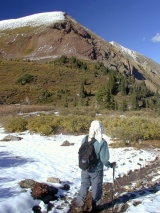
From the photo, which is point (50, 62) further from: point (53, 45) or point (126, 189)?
point (126, 189)

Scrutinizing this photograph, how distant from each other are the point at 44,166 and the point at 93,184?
364 cm

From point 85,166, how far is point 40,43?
3012 inches

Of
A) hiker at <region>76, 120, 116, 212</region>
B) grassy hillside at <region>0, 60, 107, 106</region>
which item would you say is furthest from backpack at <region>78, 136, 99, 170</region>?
grassy hillside at <region>0, 60, 107, 106</region>

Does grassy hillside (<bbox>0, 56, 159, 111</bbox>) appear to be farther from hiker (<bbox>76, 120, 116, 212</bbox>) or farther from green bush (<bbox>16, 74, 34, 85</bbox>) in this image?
hiker (<bbox>76, 120, 116, 212</bbox>)

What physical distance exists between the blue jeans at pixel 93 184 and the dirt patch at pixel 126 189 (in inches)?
4.6

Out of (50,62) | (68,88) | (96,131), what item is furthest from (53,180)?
(50,62)

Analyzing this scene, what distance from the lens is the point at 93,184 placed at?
5.04 metres

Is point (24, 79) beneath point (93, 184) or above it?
above

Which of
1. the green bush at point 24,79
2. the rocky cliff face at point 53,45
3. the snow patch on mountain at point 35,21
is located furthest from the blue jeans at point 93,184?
the snow patch on mountain at point 35,21

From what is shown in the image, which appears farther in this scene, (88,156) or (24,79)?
(24,79)

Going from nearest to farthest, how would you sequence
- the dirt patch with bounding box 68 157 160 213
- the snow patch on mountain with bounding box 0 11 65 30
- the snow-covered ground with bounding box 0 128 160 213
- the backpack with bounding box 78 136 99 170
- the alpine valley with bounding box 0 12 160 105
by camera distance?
the backpack with bounding box 78 136 99 170 → the snow-covered ground with bounding box 0 128 160 213 → the dirt patch with bounding box 68 157 160 213 → the alpine valley with bounding box 0 12 160 105 → the snow patch on mountain with bounding box 0 11 65 30

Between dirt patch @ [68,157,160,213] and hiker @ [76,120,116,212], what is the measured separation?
0.14 m

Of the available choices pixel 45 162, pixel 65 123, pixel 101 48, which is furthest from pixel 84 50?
pixel 45 162

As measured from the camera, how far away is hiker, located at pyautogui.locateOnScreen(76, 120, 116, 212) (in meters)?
4.87
